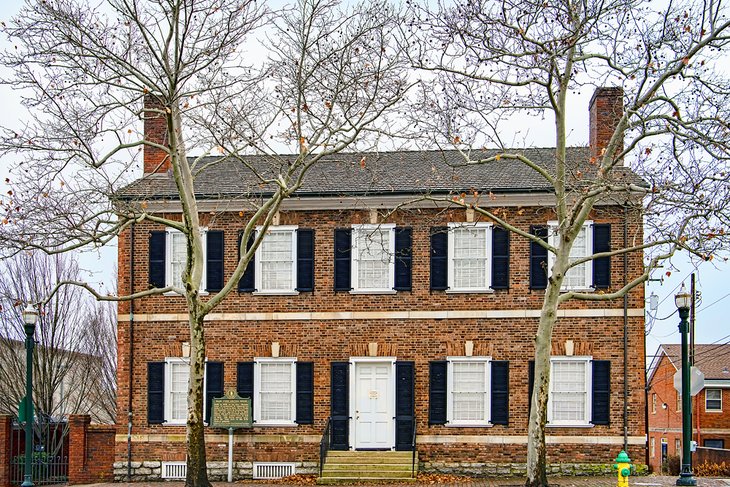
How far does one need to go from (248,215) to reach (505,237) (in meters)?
6.13

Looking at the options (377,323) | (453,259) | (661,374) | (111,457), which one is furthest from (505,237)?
(661,374)

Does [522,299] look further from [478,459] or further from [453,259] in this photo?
[478,459]

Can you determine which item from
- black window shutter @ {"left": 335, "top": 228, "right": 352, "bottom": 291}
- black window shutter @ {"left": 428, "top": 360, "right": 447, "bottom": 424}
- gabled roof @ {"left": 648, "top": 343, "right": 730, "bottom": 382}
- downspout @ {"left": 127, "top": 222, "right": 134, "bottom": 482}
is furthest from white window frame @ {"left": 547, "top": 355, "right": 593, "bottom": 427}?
gabled roof @ {"left": 648, "top": 343, "right": 730, "bottom": 382}

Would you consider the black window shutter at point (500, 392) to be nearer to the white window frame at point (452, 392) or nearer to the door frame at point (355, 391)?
the white window frame at point (452, 392)

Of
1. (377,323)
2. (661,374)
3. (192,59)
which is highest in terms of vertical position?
(192,59)

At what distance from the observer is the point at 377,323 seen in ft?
82.6

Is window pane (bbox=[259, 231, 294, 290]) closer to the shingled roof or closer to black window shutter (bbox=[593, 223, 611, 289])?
the shingled roof

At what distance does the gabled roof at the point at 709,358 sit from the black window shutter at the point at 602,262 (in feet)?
74.3

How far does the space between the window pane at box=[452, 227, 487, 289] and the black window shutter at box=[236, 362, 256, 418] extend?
5.26 m

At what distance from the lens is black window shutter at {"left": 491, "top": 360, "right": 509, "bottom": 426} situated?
24.6 meters

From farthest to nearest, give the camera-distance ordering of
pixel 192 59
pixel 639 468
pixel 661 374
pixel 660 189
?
1. pixel 661 374
2. pixel 639 468
3. pixel 192 59
4. pixel 660 189

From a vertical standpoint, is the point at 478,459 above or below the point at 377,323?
below

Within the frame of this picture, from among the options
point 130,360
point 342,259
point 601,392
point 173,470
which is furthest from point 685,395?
point 130,360

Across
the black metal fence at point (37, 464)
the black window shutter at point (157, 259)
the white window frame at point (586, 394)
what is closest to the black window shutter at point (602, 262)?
the white window frame at point (586, 394)
